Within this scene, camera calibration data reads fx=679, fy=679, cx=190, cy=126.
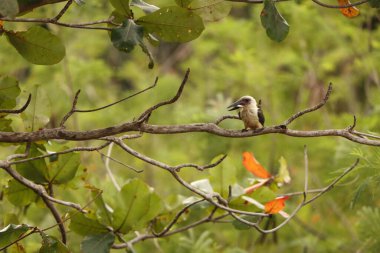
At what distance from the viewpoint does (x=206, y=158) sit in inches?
174

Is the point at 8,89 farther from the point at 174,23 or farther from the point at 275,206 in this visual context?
the point at 275,206

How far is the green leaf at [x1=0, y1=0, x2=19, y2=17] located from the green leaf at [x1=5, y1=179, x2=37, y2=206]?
78 cm

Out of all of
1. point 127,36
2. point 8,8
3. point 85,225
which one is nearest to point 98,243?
point 85,225

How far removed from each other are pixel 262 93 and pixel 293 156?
2.12 feet

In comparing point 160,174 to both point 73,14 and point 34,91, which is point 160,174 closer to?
point 73,14

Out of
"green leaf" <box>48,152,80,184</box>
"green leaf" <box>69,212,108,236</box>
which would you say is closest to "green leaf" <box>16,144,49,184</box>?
"green leaf" <box>48,152,80,184</box>

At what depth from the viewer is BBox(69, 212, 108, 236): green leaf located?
207cm

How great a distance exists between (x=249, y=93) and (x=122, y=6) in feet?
13.6

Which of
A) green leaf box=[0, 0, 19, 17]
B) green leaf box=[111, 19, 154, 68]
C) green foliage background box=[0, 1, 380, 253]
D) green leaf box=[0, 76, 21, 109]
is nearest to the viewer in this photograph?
green leaf box=[0, 0, 19, 17]

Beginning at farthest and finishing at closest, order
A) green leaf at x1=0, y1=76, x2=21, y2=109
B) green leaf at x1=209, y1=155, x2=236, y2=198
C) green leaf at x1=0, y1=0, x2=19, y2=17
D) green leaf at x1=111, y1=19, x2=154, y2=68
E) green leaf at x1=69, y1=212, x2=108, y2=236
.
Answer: green leaf at x1=209, y1=155, x2=236, y2=198, green leaf at x1=69, y1=212, x2=108, y2=236, green leaf at x1=0, y1=76, x2=21, y2=109, green leaf at x1=111, y1=19, x2=154, y2=68, green leaf at x1=0, y1=0, x2=19, y2=17

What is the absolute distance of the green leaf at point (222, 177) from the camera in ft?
7.64

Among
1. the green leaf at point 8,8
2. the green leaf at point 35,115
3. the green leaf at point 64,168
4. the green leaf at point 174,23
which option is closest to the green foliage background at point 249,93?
the green leaf at point 64,168

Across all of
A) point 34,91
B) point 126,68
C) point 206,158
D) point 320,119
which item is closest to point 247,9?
point 126,68

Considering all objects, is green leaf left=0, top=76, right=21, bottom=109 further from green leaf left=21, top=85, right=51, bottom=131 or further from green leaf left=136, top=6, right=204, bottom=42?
green leaf left=136, top=6, right=204, bottom=42
